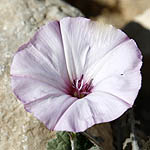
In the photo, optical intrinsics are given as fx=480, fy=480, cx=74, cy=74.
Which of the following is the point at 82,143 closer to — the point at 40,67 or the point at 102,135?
the point at 102,135

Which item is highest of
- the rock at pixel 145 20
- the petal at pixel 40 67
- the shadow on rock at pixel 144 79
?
the petal at pixel 40 67

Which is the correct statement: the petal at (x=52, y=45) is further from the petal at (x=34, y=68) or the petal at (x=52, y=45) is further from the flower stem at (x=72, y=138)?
the flower stem at (x=72, y=138)

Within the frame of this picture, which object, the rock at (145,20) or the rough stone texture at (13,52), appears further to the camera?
the rock at (145,20)

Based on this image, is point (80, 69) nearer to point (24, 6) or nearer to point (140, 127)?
point (24, 6)

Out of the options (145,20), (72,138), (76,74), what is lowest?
(72,138)

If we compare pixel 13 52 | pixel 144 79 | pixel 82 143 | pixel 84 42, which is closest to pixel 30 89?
pixel 84 42

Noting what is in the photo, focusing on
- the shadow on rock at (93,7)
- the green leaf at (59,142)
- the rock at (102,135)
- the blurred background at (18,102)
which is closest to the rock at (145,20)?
the blurred background at (18,102)

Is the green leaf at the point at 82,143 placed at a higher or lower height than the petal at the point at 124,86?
lower
